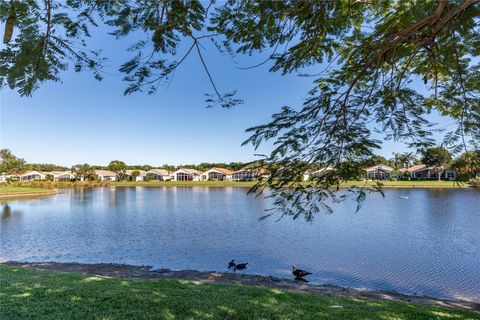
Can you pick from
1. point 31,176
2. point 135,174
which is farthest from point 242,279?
point 31,176

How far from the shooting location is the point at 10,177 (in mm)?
72000

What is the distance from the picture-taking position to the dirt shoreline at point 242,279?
7.01 metres

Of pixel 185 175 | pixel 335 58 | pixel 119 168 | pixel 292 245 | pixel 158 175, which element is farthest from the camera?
pixel 119 168

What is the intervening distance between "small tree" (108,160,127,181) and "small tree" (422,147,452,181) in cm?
9033

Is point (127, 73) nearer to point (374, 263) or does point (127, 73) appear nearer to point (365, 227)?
point (374, 263)

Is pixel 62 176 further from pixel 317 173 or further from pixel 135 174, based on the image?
pixel 317 173

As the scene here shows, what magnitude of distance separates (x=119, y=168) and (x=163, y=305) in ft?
292

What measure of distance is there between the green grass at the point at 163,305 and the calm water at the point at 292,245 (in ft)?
13.5

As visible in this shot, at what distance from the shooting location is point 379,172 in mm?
3809

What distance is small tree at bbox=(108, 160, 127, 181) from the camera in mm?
86062

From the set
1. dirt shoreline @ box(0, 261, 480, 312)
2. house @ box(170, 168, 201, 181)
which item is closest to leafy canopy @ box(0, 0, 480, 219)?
dirt shoreline @ box(0, 261, 480, 312)

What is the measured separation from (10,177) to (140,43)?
88.7m

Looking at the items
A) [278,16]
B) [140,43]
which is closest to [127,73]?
[140,43]

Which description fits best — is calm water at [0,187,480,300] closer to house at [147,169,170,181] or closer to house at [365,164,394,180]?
house at [365,164,394,180]
